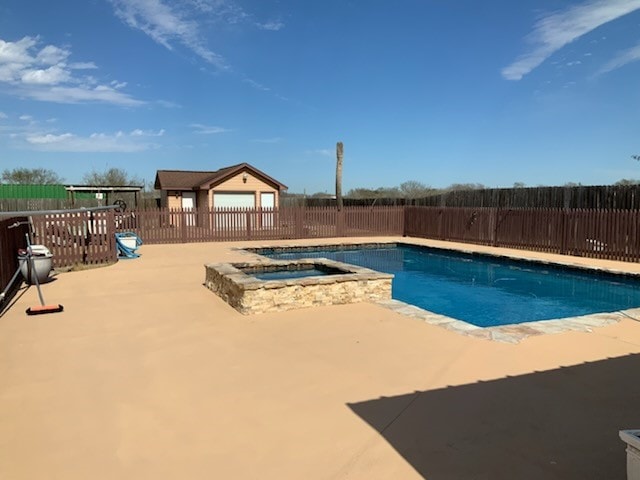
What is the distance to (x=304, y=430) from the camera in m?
3.09

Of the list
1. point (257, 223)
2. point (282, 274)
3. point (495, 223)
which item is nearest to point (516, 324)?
point (282, 274)

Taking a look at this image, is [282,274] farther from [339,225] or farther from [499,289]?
[339,225]

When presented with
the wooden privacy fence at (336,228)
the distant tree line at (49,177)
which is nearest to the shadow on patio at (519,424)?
the wooden privacy fence at (336,228)

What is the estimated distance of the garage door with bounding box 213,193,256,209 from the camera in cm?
2372

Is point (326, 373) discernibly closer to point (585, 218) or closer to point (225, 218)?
point (585, 218)

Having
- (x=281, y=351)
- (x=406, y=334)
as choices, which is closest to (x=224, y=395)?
(x=281, y=351)

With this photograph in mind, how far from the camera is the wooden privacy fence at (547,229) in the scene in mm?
12555

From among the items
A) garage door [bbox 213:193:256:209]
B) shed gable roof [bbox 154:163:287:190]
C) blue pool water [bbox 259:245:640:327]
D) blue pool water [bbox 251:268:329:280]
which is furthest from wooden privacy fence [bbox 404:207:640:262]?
garage door [bbox 213:193:256:209]

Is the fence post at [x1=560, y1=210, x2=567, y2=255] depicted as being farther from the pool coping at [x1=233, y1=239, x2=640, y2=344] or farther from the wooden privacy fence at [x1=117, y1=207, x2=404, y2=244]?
the wooden privacy fence at [x1=117, y1=207, x2=404, y2=244]

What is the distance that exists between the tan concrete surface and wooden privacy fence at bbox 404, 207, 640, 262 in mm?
8022

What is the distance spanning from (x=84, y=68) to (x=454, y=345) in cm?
1794

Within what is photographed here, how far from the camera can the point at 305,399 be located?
359cm

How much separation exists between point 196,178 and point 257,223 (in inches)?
357

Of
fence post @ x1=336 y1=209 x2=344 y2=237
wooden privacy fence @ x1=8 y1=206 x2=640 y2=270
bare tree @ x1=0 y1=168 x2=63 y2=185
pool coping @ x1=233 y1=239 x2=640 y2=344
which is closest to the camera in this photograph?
pool coping @ x1=233 y1=239 x2=640 y2=344
